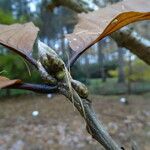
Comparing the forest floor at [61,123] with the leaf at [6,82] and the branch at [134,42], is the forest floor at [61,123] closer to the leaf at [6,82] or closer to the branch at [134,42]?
the branch at [134,42]

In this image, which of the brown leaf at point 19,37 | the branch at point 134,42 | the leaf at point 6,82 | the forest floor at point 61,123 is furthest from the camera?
the forest floor at point 61,123

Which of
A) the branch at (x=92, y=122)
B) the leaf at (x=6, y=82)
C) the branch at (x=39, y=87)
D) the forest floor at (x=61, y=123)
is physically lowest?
the forest floor at (x=61, y=123)

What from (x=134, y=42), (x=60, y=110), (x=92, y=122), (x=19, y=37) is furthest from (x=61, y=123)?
(x=92, y=122)

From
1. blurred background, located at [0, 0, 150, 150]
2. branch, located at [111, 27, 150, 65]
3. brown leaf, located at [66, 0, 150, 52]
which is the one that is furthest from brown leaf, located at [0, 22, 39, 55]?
blurred background, located at [0, 0, 150, 150]

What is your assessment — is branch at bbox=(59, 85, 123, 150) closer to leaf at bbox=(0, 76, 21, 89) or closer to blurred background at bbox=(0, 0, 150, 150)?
leaf at bbox=(0, 76, 21, 89)

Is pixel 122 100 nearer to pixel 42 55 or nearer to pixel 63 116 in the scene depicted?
pixel 63 116

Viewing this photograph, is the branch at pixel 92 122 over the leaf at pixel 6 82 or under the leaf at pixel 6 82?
under

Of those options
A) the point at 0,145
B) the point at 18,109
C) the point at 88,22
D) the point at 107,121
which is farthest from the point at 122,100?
the point at 88,22

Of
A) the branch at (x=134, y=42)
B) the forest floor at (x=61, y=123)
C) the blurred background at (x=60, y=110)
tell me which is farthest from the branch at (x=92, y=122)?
the forest floor at (x=61, y=123)
